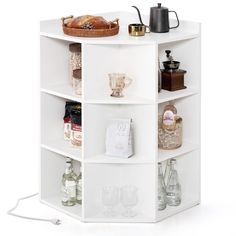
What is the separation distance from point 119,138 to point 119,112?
0.16m

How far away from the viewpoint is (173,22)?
5273 millimetres

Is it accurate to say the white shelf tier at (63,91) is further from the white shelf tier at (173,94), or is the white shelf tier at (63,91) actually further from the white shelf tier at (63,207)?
the white shelf tier at (63,207)

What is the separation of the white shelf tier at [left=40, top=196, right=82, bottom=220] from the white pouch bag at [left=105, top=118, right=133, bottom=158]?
0.36 meters

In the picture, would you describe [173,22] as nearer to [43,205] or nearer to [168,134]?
[168,134]

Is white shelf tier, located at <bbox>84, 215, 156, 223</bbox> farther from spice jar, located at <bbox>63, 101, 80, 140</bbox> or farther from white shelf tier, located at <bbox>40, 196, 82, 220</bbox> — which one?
spice jar, located at <bbox>63, 101, 80, 140</bbox>

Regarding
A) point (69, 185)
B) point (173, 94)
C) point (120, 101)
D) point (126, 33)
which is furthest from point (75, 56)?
point (69, 185)

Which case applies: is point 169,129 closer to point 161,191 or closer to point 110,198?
point 161,191

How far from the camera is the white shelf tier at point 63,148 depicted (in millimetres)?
5074

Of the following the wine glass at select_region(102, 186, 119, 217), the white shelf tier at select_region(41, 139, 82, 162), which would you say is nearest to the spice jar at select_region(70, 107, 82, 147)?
the white shelf tier at select_region(41, 139, 82, 162)

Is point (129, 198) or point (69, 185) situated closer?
point (129, 198)

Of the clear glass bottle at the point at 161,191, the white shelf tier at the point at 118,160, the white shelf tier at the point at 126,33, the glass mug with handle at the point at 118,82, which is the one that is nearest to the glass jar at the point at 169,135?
the clear glass bottle at the point at 161,191

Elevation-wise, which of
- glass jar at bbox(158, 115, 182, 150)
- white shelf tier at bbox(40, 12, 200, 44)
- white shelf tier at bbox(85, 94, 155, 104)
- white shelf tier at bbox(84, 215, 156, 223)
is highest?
white shelf tier at bbox(40, 12, 200, 44)

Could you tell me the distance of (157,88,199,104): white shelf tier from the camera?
16.3 feet

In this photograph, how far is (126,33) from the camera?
5.13 m
